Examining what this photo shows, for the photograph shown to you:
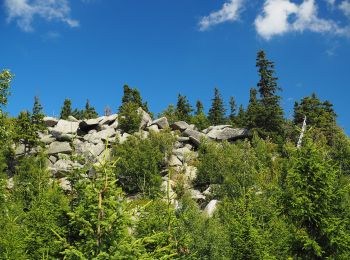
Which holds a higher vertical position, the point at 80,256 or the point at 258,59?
the point at 258,59

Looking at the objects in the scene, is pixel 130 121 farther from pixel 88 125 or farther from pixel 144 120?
pixel 88 125

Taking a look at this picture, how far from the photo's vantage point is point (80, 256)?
8875mm

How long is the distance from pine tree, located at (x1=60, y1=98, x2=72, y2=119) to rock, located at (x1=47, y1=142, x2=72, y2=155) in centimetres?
3961

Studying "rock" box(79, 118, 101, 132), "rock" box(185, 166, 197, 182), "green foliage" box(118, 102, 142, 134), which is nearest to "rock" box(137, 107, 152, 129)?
"green foliage" box(118, 102, 142, 134)

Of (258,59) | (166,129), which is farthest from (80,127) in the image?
(258,59)

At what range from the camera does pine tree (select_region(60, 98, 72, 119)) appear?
392 ft

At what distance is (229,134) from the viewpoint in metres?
83.9

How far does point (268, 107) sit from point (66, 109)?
216 ft

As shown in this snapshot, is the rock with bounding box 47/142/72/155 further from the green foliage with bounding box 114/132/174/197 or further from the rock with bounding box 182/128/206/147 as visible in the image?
the rock with bounding box 182/128/206/147

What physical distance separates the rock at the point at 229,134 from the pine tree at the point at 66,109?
168ft

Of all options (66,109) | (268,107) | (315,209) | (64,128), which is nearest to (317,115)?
(268,107)

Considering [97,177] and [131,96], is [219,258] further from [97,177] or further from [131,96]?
[131,96]

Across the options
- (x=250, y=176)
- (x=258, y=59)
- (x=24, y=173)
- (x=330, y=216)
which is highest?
(x=258, y=59)

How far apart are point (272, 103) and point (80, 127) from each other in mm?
42075
